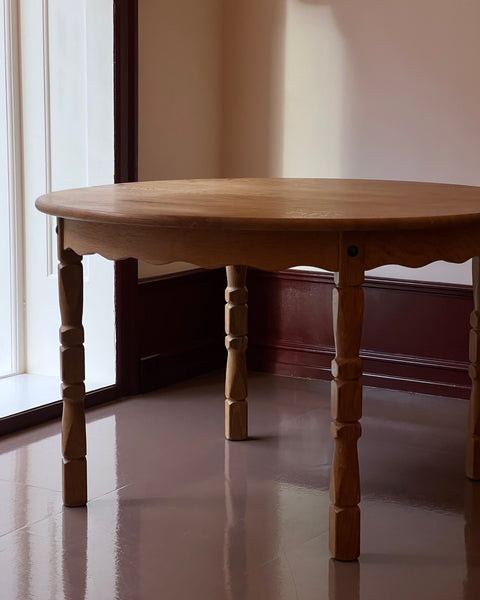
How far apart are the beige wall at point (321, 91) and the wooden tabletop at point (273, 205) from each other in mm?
919

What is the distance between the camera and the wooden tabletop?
2.36 m

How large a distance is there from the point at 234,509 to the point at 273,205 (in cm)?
95

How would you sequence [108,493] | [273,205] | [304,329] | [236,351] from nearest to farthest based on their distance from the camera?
1. [273,205]
2. [108,493]
3. [236,351]
4. [304,329]

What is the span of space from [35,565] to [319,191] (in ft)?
4.52

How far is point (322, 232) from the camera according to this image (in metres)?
2.45

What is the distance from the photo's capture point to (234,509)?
117 inches

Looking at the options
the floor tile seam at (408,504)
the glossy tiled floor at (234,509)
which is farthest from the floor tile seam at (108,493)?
the floor tile seam at (408,504)

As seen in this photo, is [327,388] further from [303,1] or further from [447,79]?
[303,1]

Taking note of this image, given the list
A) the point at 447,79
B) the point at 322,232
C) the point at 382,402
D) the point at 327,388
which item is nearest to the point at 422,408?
A: the point at 382,402

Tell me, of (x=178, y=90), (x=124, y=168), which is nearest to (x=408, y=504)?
(x=124, y=168)

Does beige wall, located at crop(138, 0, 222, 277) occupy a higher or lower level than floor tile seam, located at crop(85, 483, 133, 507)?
higher

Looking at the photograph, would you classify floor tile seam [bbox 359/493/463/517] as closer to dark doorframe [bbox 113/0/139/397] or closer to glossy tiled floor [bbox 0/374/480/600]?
glossy tiled floor [bbox 0/374/480/600]

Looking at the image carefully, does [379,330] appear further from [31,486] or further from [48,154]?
[31,486]

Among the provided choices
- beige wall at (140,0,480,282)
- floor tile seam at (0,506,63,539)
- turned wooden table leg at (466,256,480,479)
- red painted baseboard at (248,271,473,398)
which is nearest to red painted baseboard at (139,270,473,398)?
A: red painted baseboard at (248,271,473,398)
